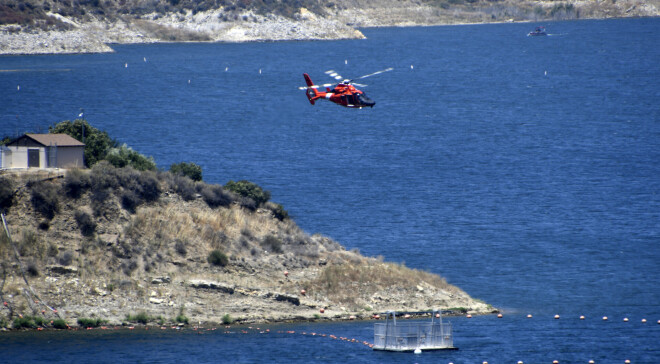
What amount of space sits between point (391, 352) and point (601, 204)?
168 feet

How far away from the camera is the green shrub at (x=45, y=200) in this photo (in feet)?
214

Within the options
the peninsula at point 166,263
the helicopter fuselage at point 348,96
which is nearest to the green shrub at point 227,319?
the peninsula at point 166,263

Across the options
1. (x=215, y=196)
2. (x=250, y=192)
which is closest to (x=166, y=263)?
(x=215, y=196)

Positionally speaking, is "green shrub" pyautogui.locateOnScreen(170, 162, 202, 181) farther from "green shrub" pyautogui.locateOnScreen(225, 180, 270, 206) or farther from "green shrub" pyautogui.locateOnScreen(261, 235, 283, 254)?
"green shrub" pyautogui.locateOnScreen(261, 235, 283, 254)

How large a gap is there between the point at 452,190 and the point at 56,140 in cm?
4990

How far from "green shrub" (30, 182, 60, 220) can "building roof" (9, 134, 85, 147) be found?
13.2 ft

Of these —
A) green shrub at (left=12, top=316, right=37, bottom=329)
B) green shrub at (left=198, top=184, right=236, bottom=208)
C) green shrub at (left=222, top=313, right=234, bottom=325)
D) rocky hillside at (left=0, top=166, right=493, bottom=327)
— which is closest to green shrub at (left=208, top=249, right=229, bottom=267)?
rocky hillside at (left=0, top=166, right=493, bottom=327)

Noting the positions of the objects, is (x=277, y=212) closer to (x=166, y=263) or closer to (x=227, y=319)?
(x=166, y=263)

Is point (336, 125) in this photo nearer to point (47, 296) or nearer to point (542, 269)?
point (542, 269)

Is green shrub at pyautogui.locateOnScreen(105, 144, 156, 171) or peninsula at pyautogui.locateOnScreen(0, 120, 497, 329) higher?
green shrub at pyautogui.locateOnScreen(105, 144, 156, 171)

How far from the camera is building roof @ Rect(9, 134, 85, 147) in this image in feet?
226

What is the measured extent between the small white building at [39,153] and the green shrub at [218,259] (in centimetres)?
1092

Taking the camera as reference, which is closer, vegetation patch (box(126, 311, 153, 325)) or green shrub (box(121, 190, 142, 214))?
vegetation patch (box(126, 311, 153, 325))

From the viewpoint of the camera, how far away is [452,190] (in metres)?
110
